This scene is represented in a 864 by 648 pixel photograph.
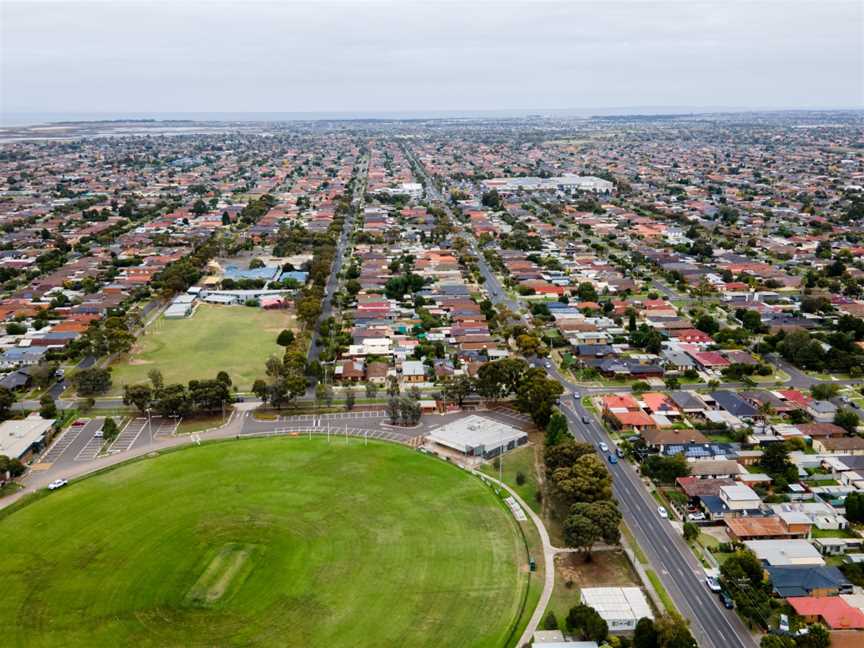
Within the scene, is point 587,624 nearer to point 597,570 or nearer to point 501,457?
point 597,570

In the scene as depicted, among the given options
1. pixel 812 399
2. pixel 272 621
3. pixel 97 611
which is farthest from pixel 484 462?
pixel 812 399

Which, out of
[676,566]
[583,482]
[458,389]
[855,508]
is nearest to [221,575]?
[583,482]

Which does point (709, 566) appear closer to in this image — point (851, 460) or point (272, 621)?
point (851, 460)

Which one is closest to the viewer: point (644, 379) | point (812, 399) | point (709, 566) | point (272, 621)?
point (272, 621)

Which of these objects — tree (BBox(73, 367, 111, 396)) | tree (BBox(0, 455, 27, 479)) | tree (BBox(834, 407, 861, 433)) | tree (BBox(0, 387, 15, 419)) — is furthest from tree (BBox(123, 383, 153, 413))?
tree (BBox(834, 407, 861, 433))

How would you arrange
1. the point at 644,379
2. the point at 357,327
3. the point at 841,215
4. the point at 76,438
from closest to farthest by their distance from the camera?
the point at 76,438 → the point at 644,379 → the point at 357,327 → the point at 841,215

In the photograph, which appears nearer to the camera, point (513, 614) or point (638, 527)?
point (513, 614)

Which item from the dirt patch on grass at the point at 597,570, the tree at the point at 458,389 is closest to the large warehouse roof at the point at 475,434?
the tree at the point at 458,389
